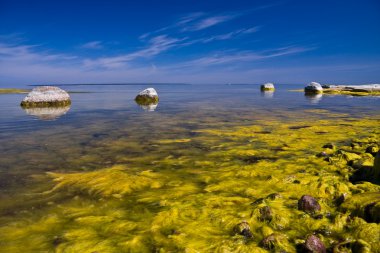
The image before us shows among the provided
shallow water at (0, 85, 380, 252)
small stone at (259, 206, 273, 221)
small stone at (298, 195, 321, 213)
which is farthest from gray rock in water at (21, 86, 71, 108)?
small stone at (298, 195, 321, 213)

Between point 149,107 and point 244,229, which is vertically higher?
point 149,107

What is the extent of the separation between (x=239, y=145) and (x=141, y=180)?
4.53m

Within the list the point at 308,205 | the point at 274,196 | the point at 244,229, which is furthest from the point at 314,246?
the point at 274,196

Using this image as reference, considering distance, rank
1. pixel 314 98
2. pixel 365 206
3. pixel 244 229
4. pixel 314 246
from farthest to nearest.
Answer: pixel 314 98
pixel 365 206
pixel 244 229
pixel 314 246

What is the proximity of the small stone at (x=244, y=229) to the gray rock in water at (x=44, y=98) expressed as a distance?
26.0 meters

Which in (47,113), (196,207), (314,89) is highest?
(314,89)

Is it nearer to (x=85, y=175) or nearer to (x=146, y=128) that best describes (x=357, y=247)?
(x=85, y=175)

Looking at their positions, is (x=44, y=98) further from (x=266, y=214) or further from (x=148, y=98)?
(x=266, y=214)

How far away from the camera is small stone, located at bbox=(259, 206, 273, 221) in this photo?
14.7 feet

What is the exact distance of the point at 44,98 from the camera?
25.8m

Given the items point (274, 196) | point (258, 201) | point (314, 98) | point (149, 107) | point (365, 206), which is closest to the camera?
point (365, 206)

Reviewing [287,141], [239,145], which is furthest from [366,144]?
[239,145]

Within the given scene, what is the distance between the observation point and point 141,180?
634cm

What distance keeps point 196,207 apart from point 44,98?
25.0 m
